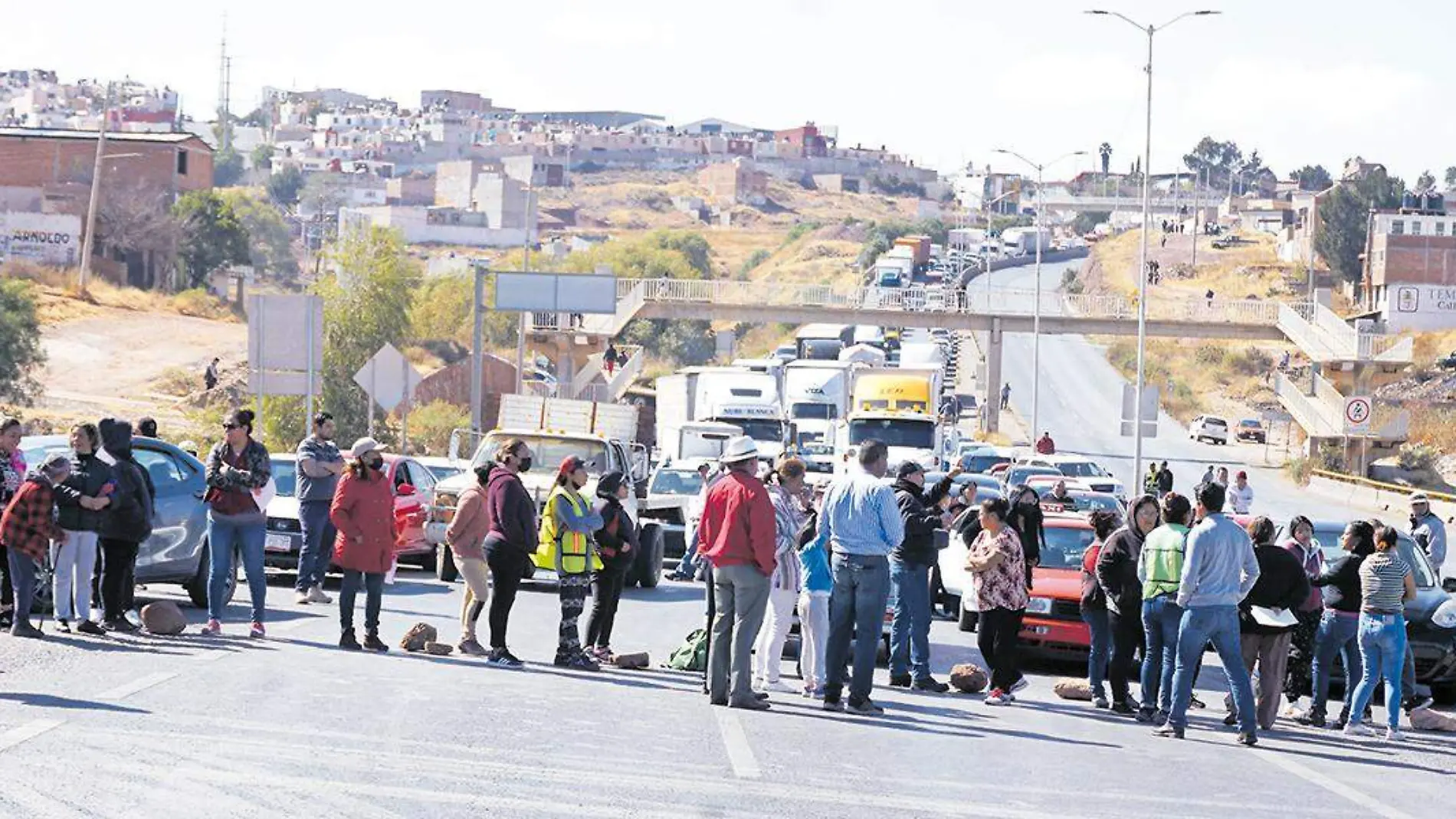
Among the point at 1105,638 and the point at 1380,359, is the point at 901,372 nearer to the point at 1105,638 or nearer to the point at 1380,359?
the point at 1380,359

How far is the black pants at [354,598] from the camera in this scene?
17.6m

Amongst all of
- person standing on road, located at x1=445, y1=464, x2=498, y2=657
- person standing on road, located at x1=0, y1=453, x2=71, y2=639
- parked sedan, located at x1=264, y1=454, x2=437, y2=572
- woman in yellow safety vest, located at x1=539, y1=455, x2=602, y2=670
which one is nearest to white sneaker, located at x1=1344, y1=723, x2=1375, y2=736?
woman in yellow safety vest, located at x1=539, y1=455, x2=602, y2=670

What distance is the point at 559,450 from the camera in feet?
93.5

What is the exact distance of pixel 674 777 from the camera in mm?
11812

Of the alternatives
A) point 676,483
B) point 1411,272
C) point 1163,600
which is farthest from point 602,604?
point 1411,272

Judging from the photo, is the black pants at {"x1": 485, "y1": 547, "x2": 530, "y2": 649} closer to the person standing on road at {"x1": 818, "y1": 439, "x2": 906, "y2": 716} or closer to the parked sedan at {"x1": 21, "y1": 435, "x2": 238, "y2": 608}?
the person standing on road at {"x1": 818, "y1": 439, "x2": 906, "y2": 716}

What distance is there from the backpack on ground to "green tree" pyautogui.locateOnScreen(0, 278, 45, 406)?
182ft

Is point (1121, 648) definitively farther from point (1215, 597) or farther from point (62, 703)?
point (62, 703)

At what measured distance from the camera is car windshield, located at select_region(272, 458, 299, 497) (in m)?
26.0

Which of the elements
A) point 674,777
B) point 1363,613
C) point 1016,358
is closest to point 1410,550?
point 1363,613

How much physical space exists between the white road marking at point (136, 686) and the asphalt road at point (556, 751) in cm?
4

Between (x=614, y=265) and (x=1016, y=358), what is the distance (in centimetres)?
3140

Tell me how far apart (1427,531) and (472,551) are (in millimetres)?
10923

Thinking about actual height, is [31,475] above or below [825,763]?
above
